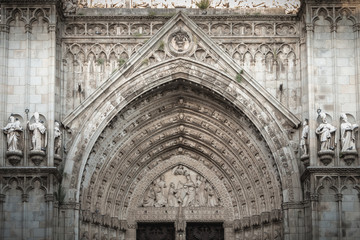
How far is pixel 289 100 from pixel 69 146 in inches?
241

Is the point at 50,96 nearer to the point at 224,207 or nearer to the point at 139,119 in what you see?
the point at 139,119

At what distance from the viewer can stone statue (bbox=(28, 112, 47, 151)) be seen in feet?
84.5

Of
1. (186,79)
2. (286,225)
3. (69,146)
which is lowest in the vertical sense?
(286,225)

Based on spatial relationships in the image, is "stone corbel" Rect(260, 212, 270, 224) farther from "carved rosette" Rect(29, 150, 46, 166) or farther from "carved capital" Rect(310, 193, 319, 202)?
"carved rosette" Rect(29, 150, 46, 166)

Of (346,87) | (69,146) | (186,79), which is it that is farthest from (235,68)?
(69,146)

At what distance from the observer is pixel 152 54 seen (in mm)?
27406

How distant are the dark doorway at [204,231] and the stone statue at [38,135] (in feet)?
17.1

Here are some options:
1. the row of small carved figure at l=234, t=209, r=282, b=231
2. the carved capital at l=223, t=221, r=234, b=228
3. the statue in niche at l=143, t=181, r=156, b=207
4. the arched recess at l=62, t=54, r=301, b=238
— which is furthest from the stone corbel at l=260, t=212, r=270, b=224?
the statue in niche at l=143, t=181, r=156, b=207

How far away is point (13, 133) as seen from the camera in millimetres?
25812

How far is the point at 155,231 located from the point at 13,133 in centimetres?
541

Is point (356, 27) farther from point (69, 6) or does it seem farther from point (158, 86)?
point (69, 6)

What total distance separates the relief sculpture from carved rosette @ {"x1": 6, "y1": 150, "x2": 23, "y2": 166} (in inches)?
175

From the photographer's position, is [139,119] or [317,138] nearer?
[317,138]

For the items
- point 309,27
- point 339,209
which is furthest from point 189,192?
point 309,27
